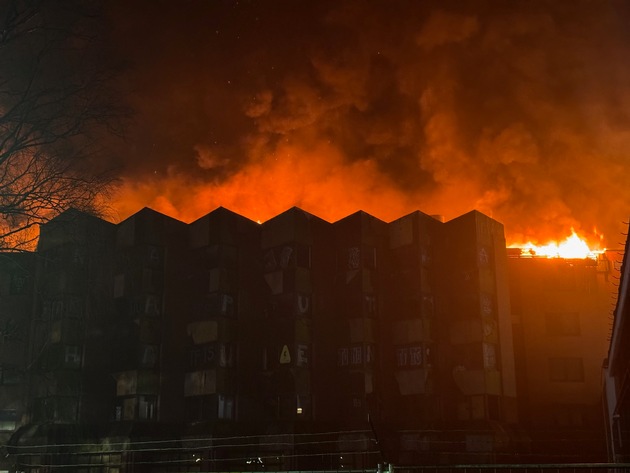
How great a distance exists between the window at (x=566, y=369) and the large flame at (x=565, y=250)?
876 cm

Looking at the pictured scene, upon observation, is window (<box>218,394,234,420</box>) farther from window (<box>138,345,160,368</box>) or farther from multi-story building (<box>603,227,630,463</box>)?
multi-story building (<box>603,227,630,463</box>)

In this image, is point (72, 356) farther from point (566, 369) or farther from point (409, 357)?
point (566, 369)

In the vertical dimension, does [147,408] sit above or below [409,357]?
below

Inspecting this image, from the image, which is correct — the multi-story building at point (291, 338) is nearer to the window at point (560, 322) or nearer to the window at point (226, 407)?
the window at point (226, 407)

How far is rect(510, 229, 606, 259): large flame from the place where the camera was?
58688 millimetres

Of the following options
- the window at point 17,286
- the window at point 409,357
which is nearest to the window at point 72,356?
the window at point 17,286

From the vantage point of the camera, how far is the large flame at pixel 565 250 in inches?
2311

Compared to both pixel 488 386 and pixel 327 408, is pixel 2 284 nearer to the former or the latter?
pixel 327 408

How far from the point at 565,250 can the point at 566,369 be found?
1130 cm

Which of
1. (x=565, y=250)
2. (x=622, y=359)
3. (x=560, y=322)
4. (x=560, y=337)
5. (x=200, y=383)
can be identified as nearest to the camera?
(x=622, y=359)

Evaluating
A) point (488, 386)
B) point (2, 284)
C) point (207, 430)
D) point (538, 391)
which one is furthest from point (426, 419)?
point (2, 284)

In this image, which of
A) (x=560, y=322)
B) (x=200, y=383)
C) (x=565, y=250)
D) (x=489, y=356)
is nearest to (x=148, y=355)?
(x=200, y=383)

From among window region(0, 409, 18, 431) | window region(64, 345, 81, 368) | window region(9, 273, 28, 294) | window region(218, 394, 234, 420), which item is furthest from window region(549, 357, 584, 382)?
window region(9, 273, 28, 294)

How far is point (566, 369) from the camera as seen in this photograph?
55156mm
